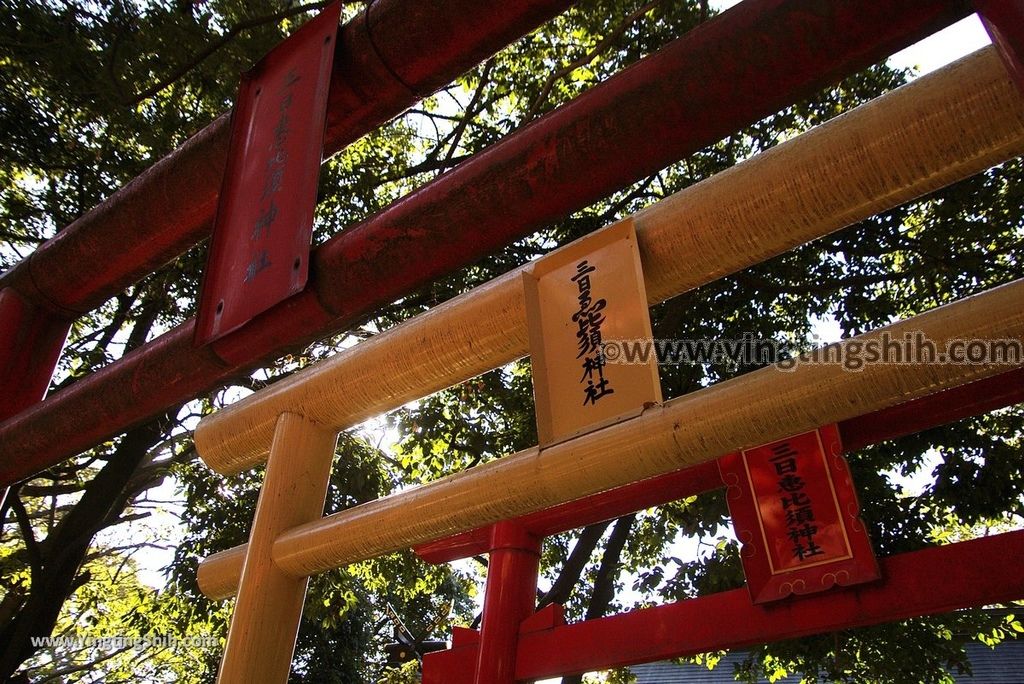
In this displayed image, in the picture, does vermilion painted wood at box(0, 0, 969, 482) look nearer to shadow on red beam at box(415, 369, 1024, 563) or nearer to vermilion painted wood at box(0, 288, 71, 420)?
vermilion painted wood at box(0, 288, 71, 420)

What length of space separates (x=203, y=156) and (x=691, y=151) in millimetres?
1766

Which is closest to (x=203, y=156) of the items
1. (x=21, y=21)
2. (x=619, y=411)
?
(x=619, y=411)

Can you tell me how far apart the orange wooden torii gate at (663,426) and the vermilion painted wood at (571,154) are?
0.52ft

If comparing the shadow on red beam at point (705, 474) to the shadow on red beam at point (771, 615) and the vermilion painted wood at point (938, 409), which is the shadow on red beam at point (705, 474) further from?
the shadow on red beam at point (771, 615)

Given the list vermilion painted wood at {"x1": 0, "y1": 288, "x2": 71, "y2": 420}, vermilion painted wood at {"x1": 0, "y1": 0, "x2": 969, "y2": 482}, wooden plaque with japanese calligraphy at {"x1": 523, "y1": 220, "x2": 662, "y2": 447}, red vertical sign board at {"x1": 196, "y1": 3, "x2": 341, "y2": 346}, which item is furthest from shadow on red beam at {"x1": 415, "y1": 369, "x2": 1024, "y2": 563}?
vermilion painted wood at {"x1": 0, "y1": 288, "x2": 71, "y2": 420}

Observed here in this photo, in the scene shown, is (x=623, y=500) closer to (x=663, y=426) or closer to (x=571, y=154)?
(x=663, y=426)

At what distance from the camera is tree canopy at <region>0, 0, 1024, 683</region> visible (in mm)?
5164

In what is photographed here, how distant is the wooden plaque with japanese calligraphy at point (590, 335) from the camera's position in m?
1.73

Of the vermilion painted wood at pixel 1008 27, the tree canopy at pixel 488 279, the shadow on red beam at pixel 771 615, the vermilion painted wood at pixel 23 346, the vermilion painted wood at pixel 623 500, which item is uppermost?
the tree canopy at pixel 488 279

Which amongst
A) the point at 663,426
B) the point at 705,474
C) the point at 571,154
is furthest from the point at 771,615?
the point at 571,154

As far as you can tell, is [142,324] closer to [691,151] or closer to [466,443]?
[466,443]

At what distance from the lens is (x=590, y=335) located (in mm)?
1830

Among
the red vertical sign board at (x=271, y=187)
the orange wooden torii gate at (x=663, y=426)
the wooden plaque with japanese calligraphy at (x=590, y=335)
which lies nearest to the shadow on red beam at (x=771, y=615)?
the orange wooden torii gate at (x=663, y=426)

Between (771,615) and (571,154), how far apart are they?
179cm
